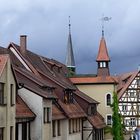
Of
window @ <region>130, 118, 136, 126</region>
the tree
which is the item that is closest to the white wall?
the tree

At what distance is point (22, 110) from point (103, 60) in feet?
124

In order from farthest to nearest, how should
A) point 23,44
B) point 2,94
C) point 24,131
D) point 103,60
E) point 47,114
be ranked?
point 103,60 < point 23,44 < point 47,114 < point 24,131 < point 2,94

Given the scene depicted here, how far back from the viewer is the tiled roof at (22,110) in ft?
117

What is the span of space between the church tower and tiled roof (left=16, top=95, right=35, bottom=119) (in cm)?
3397

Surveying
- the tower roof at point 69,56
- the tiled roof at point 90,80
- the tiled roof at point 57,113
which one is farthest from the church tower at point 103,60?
the tiled roof at point 57,113

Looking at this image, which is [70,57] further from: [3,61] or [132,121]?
[3,61]

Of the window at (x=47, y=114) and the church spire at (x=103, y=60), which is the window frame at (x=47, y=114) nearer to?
the window at (x=47, y=114)

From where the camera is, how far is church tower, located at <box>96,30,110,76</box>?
2837 inches

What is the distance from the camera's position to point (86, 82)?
6888cm

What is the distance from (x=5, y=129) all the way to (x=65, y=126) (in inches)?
655

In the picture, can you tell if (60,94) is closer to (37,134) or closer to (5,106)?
(37,134)

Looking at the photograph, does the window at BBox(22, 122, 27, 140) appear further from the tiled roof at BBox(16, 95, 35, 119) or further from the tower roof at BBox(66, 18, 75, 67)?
the tower roof at BBox(66, 18, 75, 67)

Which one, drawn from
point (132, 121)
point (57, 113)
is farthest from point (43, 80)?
→ point (132, 121)

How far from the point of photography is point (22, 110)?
1451 inches
